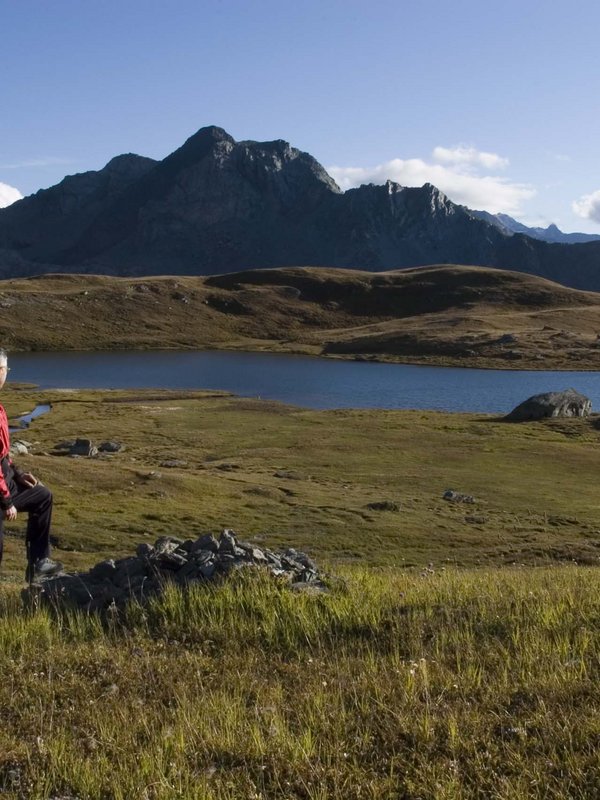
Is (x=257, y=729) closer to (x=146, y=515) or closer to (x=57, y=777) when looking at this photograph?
(x=57, y=777)

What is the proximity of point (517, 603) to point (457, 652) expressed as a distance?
2199 millimetres

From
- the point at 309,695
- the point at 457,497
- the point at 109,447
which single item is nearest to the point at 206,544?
the point at 309,695

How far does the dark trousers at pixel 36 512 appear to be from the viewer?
13.2 meters

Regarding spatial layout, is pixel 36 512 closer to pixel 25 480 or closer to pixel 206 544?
pixel 25 480

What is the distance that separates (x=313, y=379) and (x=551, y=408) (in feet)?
187

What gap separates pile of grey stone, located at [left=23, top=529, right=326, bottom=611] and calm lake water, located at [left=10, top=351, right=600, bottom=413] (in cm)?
9392

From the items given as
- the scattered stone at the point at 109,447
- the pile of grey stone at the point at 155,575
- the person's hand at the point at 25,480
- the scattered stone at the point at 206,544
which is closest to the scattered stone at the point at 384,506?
the scattered stone at the point at 109,447

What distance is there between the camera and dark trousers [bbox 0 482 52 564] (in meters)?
13.2

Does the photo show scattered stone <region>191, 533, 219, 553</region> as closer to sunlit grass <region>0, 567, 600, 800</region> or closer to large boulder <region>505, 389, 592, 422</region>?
sunlit grass <region>0, 567, 600, 800</region>

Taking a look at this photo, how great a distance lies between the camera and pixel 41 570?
46.0 feet

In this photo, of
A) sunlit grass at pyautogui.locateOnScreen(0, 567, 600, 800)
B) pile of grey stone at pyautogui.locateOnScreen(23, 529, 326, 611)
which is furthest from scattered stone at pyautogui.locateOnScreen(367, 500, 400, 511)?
sunlit grass at pyautogui.locateOnScreen(0, 567, 600, 800)

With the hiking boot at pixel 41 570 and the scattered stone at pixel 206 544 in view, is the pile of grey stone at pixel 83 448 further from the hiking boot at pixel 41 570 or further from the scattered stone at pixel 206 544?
the scattered stone at pixel 206 544

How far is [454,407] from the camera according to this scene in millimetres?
107750

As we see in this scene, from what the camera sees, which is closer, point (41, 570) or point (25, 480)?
point (25, 480)
